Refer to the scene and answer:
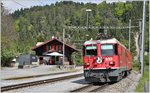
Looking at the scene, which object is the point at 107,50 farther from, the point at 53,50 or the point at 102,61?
the point at 53,50

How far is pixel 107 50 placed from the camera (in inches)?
1052

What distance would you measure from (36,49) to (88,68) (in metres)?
61.5

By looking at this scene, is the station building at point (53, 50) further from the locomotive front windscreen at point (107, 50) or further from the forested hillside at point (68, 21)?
the locomotive front windscreen at point (107, 50)

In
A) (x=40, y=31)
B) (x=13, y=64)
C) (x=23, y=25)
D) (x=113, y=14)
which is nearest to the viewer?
(x=13, y=64)

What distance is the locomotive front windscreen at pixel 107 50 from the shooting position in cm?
2659

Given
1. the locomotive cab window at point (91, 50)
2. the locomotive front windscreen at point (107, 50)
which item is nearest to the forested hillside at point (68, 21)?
the locomotive front windscreen at point (107, 50)

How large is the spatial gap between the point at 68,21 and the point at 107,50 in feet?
248

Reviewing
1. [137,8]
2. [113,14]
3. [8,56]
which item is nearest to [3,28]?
[8,56]

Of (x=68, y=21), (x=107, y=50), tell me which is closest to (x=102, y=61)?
(x=107, y=50)

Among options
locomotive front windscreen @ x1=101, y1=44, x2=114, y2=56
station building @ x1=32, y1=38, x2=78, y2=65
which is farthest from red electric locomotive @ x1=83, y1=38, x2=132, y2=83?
station building @ x1=32, y1=38, x2=78, y2=65

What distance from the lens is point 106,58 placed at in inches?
1040

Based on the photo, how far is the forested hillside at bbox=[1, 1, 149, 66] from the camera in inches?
2613

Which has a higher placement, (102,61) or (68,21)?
(68,21)

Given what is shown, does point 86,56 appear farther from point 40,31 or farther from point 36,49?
point 40,31
